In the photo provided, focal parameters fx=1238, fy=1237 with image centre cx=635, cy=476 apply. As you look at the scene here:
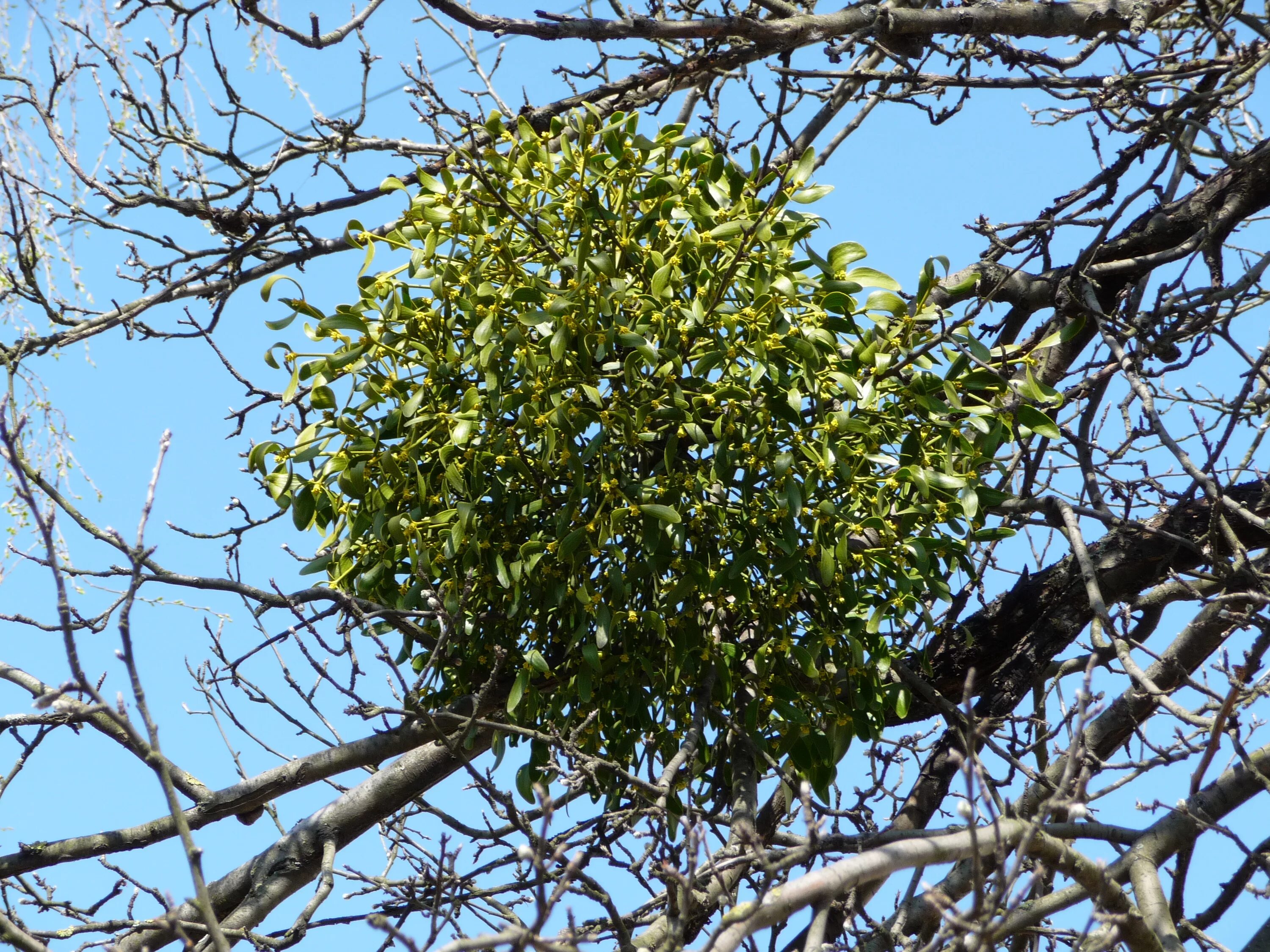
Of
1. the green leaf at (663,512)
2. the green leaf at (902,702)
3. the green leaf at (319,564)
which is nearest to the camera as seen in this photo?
the green leaf at (663,512)

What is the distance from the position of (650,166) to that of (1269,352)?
38.5 inches

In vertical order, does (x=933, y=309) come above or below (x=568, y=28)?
below

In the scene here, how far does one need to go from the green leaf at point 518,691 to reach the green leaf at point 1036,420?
728 millimetres

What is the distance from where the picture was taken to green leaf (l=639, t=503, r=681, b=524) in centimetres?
144

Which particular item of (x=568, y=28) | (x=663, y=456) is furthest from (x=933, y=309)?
(x=568, y=28)

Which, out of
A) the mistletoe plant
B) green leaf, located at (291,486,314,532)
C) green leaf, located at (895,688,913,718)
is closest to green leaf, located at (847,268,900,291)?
the mistletoe plant

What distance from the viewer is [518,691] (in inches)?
63.4

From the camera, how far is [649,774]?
174 centimetres

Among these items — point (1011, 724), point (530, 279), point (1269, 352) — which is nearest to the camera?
point (530, 279)

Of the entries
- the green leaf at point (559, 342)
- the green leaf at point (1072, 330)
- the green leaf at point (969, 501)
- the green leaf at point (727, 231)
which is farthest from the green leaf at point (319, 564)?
the green leaf at point (1072, 330)

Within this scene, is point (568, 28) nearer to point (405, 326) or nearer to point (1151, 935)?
point (405, 326)

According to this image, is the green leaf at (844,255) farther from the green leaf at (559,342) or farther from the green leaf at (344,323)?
the green leaf at (344,323)

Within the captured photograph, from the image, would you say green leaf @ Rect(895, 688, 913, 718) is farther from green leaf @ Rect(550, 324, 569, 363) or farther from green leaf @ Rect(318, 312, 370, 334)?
green leaf @ Rect(318, 312, 370, 334)

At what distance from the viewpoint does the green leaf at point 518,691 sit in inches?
62.7
